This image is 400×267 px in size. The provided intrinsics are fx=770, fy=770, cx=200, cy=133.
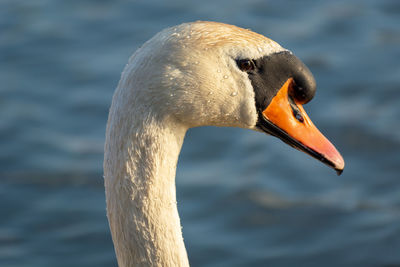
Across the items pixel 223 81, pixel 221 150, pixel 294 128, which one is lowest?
pixel 294 128

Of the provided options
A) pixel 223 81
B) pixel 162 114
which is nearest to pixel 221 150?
pixel 223 81

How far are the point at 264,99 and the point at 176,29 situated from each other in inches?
22.5

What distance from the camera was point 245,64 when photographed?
358 centimetres

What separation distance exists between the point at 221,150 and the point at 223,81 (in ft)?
13.7

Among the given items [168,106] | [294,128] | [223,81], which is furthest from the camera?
[294,128]

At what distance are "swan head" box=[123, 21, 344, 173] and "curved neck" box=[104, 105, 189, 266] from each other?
11cm

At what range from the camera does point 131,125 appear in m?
3.47

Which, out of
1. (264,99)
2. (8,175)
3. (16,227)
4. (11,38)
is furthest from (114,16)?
(264,99)

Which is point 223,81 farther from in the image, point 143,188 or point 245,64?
point 143,188

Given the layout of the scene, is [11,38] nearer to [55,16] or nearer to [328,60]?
[55,16]

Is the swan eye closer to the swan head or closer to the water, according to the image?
the swan head

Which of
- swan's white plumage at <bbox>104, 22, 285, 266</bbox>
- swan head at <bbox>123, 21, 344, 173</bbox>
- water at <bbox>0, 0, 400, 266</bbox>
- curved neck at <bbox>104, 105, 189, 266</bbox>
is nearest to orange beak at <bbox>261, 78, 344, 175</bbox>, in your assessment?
swan head at <bbox>123, 21, 344, 173</bbox>

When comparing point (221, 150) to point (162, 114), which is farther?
point (221, 150)

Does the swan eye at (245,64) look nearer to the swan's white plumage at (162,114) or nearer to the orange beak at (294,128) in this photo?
the swan's white plumage at (162,114)
